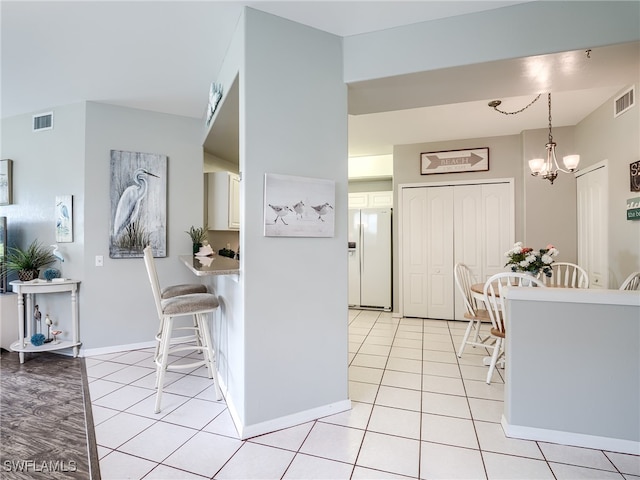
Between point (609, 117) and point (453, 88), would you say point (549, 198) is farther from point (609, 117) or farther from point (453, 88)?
point (453, 88)

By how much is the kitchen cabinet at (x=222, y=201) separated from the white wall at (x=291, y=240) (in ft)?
7.25

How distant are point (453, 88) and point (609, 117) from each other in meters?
2.23

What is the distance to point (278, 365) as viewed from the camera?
2121 mm

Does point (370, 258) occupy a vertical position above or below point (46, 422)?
above

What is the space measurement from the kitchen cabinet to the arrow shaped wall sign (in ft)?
9.32

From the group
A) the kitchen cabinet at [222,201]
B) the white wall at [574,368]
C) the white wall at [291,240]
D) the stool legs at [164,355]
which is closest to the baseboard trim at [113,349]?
the stool legs at [164,355]

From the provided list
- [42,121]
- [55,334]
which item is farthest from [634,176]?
[42,121]

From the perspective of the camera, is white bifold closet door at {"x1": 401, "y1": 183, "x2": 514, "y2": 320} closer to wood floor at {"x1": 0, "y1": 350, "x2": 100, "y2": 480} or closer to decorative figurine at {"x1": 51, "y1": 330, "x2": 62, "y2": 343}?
wood floor at {"x1": 0, "y1": 350, "x2": 100, "y2": 480}

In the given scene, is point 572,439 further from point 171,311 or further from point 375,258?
point 375,258

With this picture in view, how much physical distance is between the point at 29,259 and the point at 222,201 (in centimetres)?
206

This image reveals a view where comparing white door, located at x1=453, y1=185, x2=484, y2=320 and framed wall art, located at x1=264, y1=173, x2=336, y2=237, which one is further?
white door, located at x1=453, y1=185, x2=484, y2=320

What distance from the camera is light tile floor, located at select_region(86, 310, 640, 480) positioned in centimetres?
172

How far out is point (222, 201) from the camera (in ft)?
13.8

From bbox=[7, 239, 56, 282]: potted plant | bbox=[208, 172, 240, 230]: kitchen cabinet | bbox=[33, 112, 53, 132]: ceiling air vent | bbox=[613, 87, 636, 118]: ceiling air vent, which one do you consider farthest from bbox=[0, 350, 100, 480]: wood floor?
bbox=[613, 87, 636, 118]: ceiling air vent
